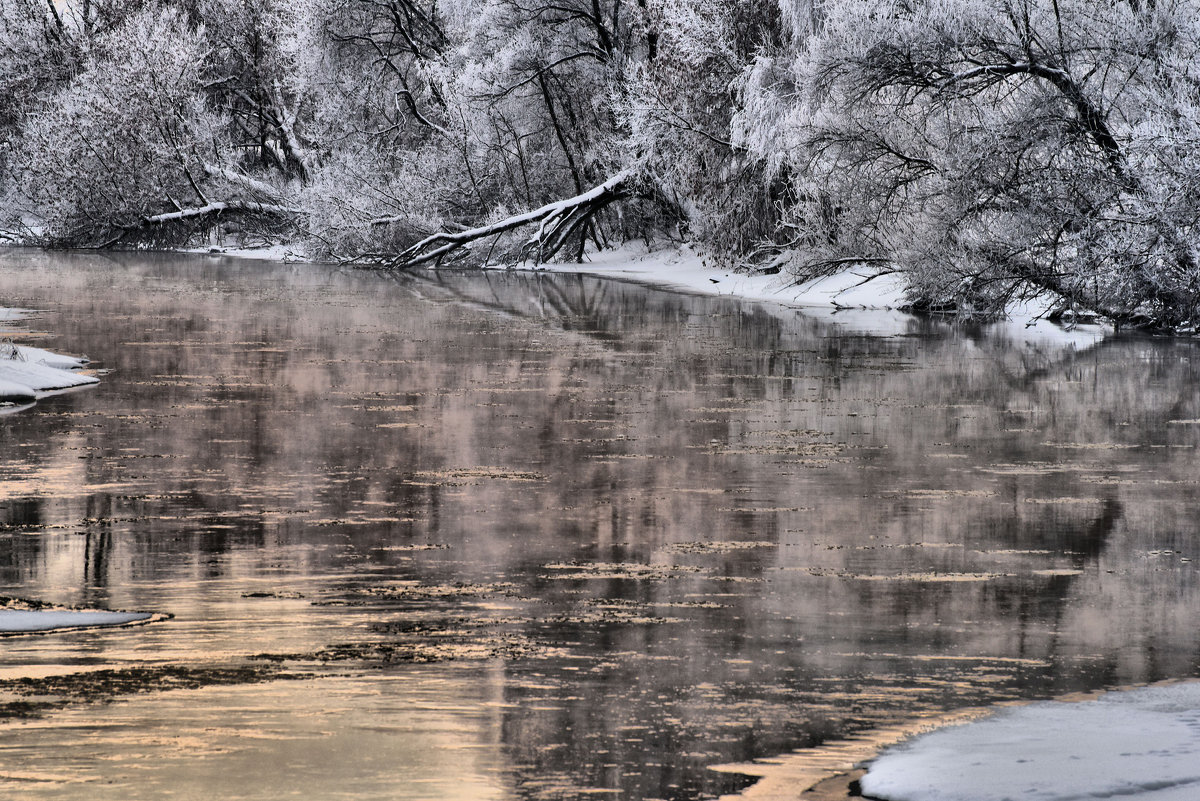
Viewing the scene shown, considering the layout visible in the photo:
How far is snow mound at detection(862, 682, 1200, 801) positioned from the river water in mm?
330

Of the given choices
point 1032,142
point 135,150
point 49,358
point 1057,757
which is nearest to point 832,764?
point 1057,757

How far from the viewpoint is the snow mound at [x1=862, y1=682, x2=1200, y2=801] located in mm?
4617

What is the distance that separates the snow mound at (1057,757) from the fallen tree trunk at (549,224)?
103 ft

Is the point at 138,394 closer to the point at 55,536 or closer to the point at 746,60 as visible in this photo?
the point at 55,536

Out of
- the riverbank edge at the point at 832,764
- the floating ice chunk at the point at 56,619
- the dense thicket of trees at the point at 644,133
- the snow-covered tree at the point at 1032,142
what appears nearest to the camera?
the riverbank edge at the point at 832,764

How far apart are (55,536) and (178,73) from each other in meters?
40.3

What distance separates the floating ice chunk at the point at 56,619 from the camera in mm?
6621

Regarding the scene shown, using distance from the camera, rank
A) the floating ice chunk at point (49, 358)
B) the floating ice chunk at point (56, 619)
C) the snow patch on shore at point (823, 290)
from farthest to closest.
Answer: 1. the snow patch on shore at point (823, 290)
2. the floating ice chunk at point (49, 358)
3. the floating ice chunk at point (56, 619)

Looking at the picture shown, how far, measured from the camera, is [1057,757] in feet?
16.1

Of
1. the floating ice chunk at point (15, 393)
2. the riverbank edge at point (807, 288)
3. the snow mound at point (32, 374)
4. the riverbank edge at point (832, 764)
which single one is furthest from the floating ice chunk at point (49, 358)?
the riverbank edge at point (832, 764)

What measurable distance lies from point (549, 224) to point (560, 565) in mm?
30381

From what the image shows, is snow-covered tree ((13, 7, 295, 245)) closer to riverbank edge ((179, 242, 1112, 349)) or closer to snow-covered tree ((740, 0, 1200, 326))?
riverbank edge ((179, 242, 1112, 349))

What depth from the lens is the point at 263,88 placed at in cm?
5169

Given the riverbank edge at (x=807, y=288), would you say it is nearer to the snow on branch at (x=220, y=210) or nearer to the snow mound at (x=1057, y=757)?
the snow on branch at (x=220, y=210)
